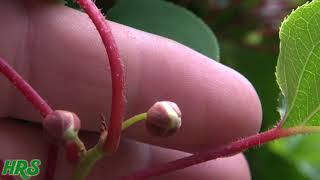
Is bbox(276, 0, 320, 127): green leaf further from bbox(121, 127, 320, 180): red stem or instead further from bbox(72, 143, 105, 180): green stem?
bbox(72, 143, 105, 180): green stem

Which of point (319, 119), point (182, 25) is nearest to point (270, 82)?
point (182, 25)

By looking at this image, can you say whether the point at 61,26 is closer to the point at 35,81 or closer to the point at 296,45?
the point at 35,81

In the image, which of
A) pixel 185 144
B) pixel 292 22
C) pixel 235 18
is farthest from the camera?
pixel 235 18

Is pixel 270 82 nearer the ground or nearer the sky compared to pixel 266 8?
nearer the ground

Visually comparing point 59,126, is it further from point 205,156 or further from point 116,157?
point 116,157

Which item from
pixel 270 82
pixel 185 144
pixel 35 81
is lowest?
pixel 270 82

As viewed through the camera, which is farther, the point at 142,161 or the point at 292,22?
the point at 142,161

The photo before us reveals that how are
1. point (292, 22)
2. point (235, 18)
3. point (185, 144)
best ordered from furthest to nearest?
point (235, 18), point (185, 144), point (292, 22)

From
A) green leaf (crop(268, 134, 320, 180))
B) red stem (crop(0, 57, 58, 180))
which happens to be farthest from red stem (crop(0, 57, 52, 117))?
green leaf (crop(268, 134, 320, 180))
